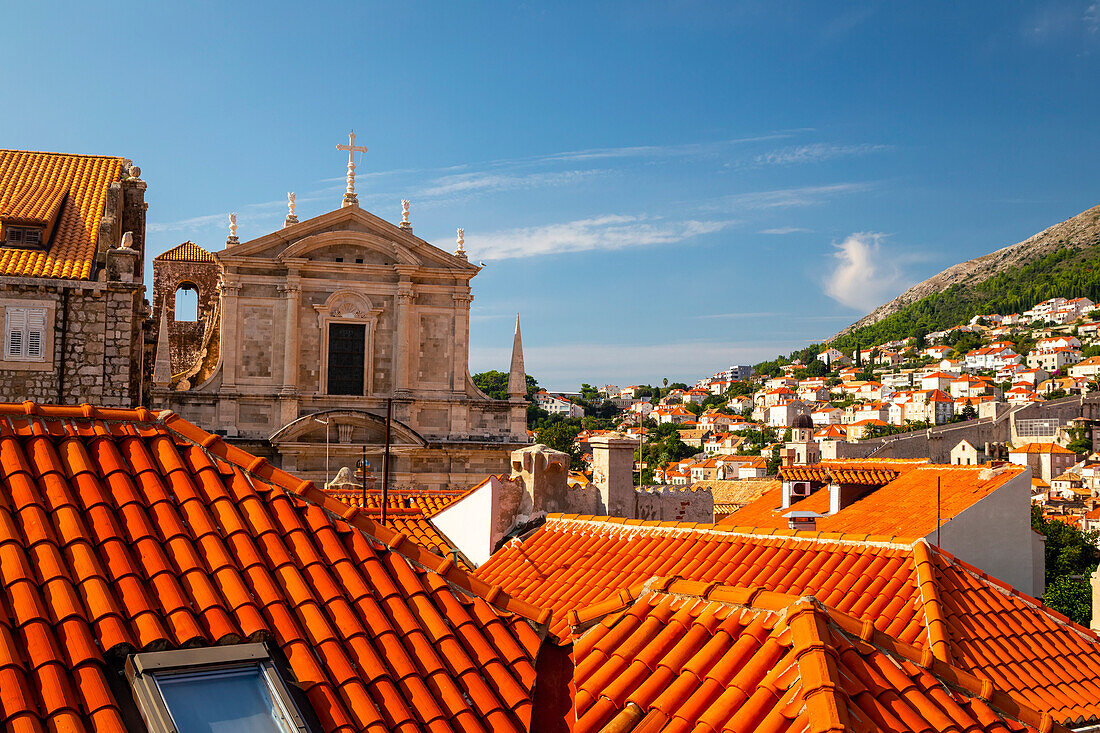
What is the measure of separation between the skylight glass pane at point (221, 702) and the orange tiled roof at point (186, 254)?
3885 centimetres

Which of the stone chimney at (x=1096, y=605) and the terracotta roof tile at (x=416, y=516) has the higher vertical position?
the terracotta roof tile at (x=416, y=516)

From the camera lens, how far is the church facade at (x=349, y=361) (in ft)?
89.0

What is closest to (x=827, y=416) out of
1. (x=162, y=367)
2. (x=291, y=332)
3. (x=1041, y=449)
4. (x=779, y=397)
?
(x=779, y=397)

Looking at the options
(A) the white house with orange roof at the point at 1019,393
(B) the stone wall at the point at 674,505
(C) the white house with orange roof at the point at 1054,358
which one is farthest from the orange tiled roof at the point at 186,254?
(C) the white house with orange roof at the point at 1054,358

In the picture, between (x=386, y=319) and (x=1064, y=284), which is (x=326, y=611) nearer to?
(x=386, y=319)

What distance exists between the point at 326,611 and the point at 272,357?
24777mm

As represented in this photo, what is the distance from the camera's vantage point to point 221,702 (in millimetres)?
3564

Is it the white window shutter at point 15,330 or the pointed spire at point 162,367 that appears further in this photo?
the pointed spire at point 162,367

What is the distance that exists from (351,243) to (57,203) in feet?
27.6

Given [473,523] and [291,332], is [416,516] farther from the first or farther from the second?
[291,332]

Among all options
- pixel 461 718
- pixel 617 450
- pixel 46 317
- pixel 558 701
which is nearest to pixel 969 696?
pixel 558 701

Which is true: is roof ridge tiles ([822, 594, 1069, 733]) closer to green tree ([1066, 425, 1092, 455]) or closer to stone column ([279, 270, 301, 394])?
stone column ([279, 270, 301, 394])

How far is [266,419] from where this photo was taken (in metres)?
27.6

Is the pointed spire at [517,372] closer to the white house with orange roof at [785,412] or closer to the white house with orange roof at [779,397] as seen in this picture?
the white house with orange roof at [785,412]
